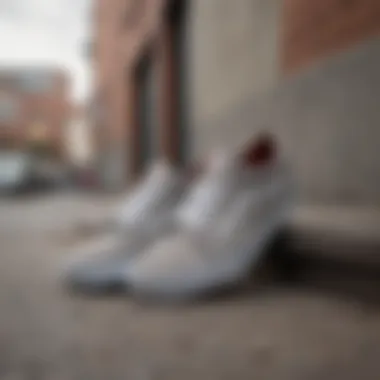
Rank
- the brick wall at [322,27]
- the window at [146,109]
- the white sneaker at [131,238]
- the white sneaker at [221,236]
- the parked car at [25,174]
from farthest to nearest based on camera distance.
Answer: the parked car at [25,174] → the window at [146,109] → the brick wall at [322,27] → the white sneaker at [131,238] → the white sneaker at [221,236]

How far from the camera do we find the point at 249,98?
10.8 feet

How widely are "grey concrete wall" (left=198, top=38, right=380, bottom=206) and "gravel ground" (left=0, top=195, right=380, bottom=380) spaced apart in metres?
0.72

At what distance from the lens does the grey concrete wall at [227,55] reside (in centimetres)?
304

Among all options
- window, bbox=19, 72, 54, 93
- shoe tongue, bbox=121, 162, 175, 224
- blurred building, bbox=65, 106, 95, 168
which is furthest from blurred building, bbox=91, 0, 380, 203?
window, bbox=19, 72, 54, 93

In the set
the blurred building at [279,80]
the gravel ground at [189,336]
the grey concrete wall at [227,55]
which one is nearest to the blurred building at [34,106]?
the blurred building at [279,80]

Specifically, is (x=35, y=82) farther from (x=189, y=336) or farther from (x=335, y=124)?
(x=189, y=336)

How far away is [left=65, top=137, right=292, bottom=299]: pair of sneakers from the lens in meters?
1.57

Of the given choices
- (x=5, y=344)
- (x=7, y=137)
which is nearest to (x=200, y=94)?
(x=5, y=344)

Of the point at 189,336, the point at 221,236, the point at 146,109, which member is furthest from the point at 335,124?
the point at 146,109

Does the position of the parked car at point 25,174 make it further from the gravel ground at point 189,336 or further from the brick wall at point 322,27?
the gravel ground at point 189,336

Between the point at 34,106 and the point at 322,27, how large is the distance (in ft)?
27.4

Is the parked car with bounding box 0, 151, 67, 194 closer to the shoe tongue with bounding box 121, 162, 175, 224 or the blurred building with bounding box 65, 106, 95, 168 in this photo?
the blurred building with bounding box 65, 106, 95, 168

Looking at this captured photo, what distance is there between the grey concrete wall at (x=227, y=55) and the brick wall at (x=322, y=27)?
0.17 meters

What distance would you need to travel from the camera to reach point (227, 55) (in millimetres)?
3670
